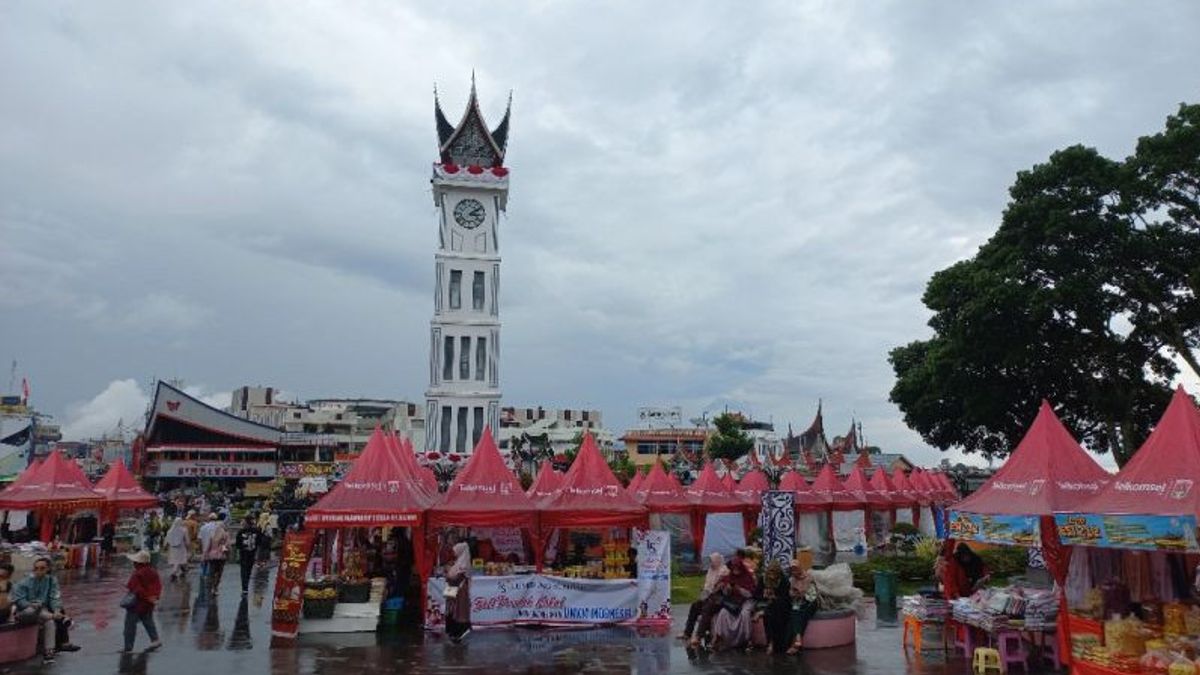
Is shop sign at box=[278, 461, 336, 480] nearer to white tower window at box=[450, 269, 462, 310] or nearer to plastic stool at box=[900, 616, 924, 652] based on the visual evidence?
white tower window at box=[450, 269, 462, 310]

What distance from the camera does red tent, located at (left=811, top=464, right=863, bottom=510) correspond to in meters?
28.4

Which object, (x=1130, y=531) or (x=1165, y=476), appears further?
(x=1165, y=476)

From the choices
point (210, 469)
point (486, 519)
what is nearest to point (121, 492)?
point (486, 519)

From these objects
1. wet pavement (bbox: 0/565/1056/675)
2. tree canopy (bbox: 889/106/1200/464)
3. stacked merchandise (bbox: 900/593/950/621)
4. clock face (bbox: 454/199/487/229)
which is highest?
clock face (bbox: 454/199/487/229)

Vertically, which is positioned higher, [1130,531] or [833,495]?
[833,495]

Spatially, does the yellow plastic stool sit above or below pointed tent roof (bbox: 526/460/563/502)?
below

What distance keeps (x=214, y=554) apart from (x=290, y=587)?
5587 mm

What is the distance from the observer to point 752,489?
29.1 meters

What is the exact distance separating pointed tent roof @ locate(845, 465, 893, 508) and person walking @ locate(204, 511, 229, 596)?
20.4m

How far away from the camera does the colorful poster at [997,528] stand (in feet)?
37.0

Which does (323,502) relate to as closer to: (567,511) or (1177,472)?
(567,511)

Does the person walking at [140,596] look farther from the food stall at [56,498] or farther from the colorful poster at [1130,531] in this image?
the food stall at [56,498]

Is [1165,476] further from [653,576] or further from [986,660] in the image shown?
[653,576]

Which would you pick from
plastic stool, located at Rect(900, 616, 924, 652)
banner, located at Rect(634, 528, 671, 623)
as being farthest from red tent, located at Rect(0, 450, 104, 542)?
plastic stool, located at Rect(900, 616, 924, 652)
